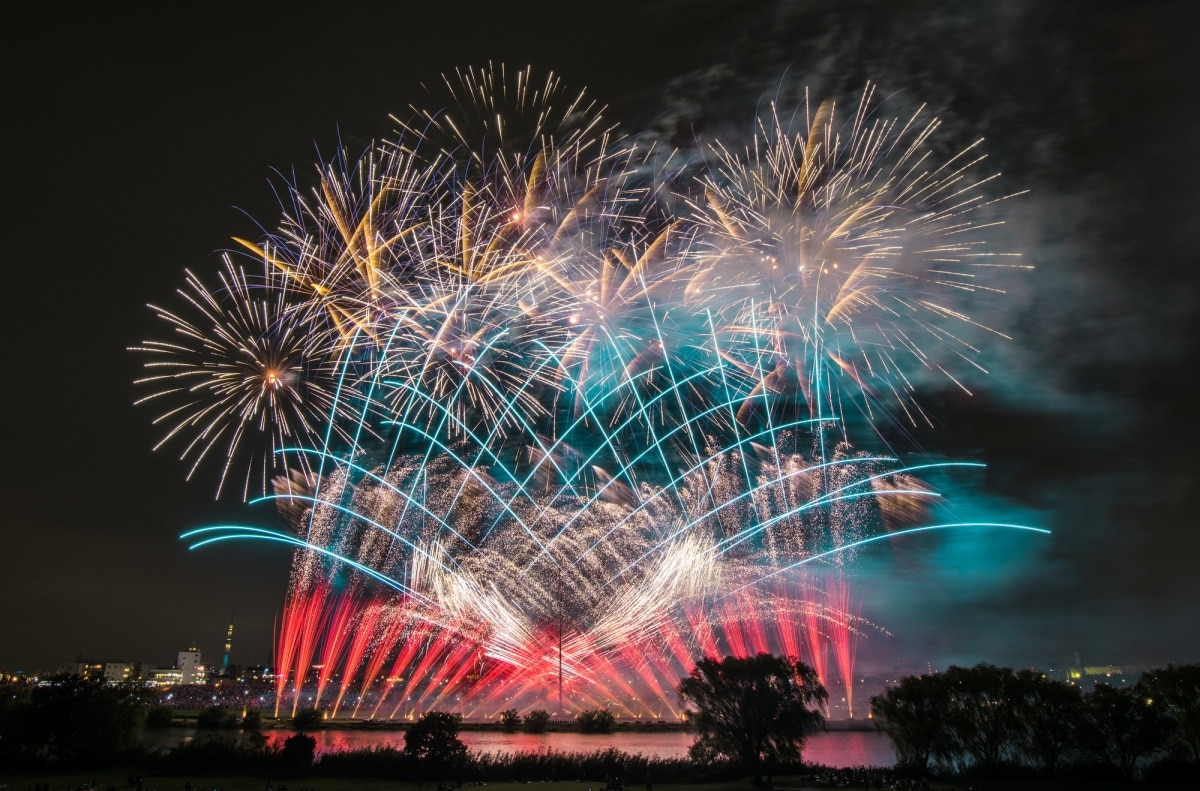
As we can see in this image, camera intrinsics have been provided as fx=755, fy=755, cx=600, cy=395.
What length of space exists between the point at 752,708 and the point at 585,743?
80.9ft

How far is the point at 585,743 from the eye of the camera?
195 ft

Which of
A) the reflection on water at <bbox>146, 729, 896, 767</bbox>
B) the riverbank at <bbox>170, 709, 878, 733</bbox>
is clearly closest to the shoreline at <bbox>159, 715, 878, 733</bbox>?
the riverbank at <bbox>170, 709, 878, 733</bbox>

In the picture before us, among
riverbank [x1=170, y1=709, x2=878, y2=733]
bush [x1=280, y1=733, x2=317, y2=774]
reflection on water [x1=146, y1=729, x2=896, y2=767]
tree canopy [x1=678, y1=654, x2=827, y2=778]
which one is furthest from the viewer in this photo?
riverbank [x1=170, y1=709, x2=878, y2=733]

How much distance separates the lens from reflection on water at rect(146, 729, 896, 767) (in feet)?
174

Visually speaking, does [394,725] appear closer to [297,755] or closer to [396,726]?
[396,726]

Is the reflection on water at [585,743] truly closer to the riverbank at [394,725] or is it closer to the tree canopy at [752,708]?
the riverbank at [394,725]

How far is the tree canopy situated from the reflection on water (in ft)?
32.3

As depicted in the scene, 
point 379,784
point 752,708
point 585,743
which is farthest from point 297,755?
point 585,743

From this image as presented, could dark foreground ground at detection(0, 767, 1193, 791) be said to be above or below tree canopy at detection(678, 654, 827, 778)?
below

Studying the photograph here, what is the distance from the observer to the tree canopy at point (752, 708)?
38812 millimetres

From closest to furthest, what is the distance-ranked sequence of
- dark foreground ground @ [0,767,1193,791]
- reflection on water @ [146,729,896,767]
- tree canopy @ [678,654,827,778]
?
dark foreground ground @ [0,767,1193,791], tree canopy @ [678,654,827,778], reflection on water @ [146,729,896,767]

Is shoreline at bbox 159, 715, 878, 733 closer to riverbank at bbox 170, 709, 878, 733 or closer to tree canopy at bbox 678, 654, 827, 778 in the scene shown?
riverbank at bbox 170, 709, 878, 733

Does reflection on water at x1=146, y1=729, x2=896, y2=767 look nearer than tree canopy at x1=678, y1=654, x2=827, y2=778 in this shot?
No

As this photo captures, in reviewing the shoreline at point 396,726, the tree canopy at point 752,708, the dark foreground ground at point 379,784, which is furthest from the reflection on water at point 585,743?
the dark foreground ground at point 379,784
